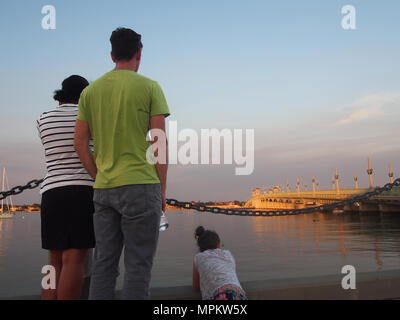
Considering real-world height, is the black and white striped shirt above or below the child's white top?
above

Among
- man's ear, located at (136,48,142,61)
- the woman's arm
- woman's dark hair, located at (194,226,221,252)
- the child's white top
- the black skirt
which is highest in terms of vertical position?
man's ear, located at (136,48,142,61)

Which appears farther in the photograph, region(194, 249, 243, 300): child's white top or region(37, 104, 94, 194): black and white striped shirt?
region(194, 249, 243, 300): child's white top

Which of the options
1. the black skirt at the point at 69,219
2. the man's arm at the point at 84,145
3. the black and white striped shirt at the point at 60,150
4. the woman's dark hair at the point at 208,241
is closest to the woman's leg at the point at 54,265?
the black skirt at the point at 69,219

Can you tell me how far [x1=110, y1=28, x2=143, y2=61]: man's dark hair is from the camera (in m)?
2.12

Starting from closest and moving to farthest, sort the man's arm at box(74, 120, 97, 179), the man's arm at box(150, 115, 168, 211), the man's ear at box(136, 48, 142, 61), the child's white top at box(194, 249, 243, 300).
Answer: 1. the man's arm at box(150, 115, 168, 211)
2. the man's arm at box(74, 120, 97, 179)
3. the man's ear at box(136, 48, 142, 61)
4. the child's white top at box(194, 249, 243, 300)

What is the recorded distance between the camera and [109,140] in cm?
195

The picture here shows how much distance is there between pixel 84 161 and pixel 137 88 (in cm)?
59

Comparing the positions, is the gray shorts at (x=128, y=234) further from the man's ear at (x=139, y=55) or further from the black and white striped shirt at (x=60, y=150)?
the man's ear at (x=139, y=55)

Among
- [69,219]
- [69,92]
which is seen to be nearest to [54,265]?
[69,219]

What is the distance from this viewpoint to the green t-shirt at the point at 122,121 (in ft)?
6.23

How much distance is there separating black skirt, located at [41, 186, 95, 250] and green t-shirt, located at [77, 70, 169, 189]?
1.00 feet

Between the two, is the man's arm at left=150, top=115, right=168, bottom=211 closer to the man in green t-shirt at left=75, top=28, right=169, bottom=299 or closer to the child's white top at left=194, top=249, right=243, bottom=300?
the man in green t-shirt at left=75, top=28, right=169, bottom=299

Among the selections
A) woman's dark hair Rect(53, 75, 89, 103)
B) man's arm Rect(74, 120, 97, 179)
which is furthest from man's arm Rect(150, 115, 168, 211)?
woman's dark hair Rect(53, 75, 89, 103)

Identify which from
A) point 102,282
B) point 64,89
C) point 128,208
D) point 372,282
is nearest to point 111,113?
point 128,208
